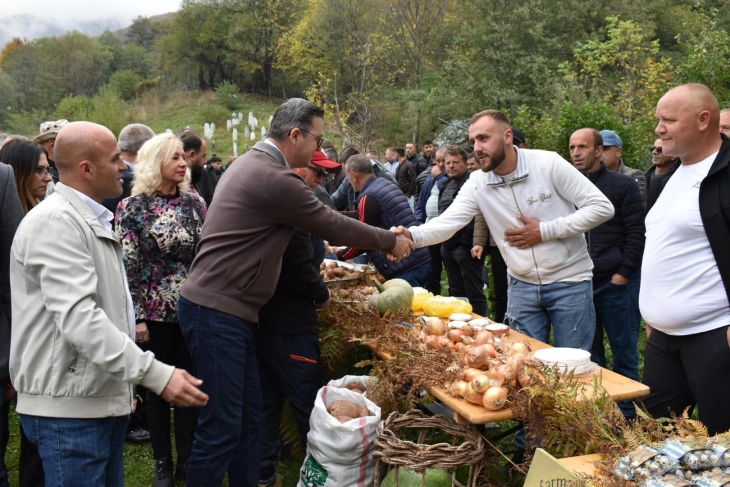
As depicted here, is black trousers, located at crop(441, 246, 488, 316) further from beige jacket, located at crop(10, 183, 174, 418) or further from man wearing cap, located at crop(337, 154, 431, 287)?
beige jacket, located at crop(10, 183, 174, 418)

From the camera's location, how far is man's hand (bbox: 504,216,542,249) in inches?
153

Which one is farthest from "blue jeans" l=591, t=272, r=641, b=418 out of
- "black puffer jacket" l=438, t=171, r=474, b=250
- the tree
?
the tree

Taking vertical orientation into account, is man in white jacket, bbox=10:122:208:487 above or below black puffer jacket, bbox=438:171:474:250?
above

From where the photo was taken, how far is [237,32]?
1964 inches

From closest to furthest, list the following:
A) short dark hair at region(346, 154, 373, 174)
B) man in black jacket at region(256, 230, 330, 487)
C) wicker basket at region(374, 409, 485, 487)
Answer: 1. wicker basket at region(374, 409, 485, 487)
2. man in black jacket at region(256, 230, 330, 487)
3. short dark hair at region(346, 154, 373, 174)

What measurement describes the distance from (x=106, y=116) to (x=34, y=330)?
36.7 metres

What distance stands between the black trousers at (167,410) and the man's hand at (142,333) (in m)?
0.10

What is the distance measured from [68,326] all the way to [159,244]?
1.68 meters

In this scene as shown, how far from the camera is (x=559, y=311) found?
4016 mm

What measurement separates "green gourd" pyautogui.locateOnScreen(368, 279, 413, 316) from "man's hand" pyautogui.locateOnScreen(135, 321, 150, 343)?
1.39 metres

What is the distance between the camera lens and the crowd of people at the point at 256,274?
7.38ft

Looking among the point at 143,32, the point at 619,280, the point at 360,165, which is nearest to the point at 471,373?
the point at 619,280

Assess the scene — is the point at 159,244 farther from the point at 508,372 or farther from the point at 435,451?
the point at 508,372

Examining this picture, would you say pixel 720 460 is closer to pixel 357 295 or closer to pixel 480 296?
pixel 357 295
